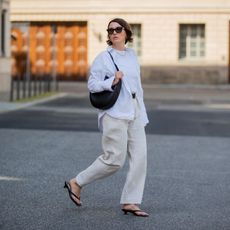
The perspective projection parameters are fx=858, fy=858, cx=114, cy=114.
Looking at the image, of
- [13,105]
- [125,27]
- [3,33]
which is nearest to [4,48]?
[3,33]

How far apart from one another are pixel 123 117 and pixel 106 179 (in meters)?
2.67

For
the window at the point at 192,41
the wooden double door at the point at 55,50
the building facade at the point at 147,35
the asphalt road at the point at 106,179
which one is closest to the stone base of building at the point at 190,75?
the building facade at the point at 147,35

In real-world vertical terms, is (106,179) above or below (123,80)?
below

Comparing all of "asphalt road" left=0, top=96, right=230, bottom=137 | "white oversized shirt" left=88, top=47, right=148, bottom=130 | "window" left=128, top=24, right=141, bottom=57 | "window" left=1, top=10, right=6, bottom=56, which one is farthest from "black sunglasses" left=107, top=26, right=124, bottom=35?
"window" left=128, top=24, right=141, bottom=57

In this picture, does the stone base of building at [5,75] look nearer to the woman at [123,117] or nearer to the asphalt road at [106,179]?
the asphalt road at [106,179]

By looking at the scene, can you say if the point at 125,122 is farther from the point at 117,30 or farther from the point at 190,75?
the point at 190,75

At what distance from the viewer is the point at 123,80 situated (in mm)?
8062

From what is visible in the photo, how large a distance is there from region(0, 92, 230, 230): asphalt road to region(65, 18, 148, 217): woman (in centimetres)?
35

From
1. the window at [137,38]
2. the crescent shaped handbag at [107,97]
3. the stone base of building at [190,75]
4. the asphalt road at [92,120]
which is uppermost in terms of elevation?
the window at [137,38]

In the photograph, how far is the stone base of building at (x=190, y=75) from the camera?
4294 cm

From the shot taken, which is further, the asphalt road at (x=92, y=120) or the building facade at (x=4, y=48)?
the building facade at (x=4, y=48)

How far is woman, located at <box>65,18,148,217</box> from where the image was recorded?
804 centimetres

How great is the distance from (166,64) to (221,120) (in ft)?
74.7

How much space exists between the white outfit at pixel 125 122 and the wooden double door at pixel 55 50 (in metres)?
36.5
